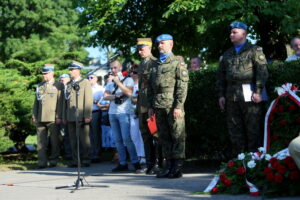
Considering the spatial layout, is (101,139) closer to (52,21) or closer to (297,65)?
(297,65)

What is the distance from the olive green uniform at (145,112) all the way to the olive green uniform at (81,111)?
234 centimetres

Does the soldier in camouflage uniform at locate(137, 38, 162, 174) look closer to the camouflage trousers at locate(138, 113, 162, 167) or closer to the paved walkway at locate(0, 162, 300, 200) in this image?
the camouflage trousers at locate(138, 113, 162, 167)

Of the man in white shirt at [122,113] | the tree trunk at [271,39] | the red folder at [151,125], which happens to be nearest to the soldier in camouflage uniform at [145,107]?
the red folder at [151,125]

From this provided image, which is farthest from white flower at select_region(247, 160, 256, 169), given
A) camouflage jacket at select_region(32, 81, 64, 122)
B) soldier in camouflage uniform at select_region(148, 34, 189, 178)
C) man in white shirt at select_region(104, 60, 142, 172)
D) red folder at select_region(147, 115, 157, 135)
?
camouflage jacket at select_region(32, 81, 64, 122)

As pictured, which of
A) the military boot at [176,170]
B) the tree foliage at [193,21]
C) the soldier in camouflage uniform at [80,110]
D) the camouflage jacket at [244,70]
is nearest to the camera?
the camouflage jacket at [244,70]

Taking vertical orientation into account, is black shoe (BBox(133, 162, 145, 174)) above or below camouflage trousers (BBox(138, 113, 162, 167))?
below

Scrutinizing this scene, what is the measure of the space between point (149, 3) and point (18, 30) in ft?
89.3

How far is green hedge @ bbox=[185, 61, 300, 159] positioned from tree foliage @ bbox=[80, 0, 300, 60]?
23.0 feet

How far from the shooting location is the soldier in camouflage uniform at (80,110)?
36.3 ft

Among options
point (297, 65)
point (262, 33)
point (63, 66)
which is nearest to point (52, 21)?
point (63, 66)

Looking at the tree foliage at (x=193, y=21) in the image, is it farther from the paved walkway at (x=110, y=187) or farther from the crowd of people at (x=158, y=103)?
the paved walkway at (x=110, y=187)

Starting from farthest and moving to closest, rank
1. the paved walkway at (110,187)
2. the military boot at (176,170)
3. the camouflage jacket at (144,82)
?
the camouflage jacket at (144,82) < the military boot at (176,170) < the paved walkway at (110,187)

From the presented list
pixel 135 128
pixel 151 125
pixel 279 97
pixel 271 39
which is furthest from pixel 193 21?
pixel 279 97

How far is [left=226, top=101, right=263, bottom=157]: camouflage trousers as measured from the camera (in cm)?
725
